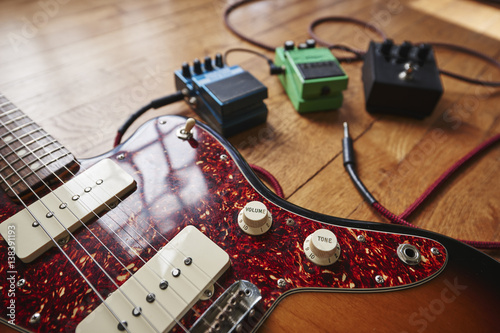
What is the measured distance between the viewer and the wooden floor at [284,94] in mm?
690

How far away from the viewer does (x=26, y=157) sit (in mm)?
585

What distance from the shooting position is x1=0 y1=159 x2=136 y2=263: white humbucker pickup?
47 cm

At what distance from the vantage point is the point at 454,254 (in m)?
0.46

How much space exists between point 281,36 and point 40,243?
38.5 inches

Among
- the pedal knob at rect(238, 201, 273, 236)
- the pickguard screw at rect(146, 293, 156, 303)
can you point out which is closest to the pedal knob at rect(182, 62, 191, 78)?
the pedal knob at rect(238, 201, 273, 236)

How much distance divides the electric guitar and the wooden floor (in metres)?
0.18

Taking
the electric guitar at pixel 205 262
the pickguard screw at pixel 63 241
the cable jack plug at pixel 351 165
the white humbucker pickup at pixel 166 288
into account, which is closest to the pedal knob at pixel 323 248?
the electric guitar at pixel 205 262

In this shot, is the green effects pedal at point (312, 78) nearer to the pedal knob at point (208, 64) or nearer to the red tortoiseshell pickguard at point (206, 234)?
the pedal knob at point (208, 64)

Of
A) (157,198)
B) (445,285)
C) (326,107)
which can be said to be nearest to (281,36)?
(326,107)

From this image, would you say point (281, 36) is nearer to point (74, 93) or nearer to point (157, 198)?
point (74, 93)

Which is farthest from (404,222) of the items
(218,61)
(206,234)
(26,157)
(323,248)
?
(26,157)

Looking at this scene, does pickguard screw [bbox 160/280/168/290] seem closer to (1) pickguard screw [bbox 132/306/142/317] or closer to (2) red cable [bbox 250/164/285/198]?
(1) pickguard screw [bbox 132/306/142/317]

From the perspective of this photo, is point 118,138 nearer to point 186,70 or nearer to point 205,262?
point 186,70

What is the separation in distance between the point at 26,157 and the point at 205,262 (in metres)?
0.41
